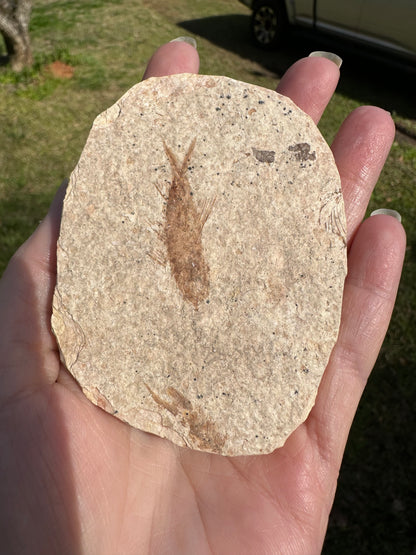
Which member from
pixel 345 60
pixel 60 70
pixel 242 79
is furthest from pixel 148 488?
pixel 345 60

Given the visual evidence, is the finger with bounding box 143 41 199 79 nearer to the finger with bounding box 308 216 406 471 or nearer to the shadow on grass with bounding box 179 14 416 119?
the finger with bounding box 308 216 406 471

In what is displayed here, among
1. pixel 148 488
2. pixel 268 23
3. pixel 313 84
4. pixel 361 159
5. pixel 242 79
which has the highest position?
pixel 313 84

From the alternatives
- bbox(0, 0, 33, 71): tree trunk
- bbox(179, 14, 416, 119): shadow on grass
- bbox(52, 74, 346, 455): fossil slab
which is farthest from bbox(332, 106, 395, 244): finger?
bbox(0, 0, 33, 71): tree trunk

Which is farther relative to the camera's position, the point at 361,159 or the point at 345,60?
the point at 345,60

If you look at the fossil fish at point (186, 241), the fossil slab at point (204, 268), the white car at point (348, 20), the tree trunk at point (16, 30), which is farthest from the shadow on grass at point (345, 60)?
the fossil fish at point (186, 241)

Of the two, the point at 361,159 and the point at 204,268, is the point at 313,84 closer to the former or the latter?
the point at 361,159

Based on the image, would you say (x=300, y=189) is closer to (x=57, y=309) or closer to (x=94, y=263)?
(x=94, y=263)
